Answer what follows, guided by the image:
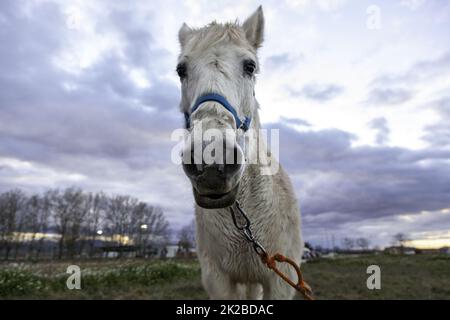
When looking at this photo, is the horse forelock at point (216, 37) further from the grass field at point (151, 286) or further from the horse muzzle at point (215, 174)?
the grass field at point (151, 286)

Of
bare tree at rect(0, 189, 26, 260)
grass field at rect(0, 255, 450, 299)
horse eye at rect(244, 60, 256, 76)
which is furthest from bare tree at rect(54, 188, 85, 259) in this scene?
horse eye at rect(244, 60, 256, 76)

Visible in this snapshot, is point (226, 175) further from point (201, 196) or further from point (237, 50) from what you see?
point (237, 50)

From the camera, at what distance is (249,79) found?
11.4ft

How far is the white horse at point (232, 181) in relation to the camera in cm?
253

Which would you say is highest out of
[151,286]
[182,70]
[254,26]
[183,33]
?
[183,33]

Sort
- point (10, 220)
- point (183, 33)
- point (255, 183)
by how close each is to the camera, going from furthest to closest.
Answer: point (10, 220), point (183, 33), point (255, 183)

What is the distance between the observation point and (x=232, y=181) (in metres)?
2.47

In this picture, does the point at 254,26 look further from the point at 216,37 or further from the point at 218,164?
the point at 218,164

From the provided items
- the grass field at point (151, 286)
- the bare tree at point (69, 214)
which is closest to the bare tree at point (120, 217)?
the bare tree at point (69, 214)

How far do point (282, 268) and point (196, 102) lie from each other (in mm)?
2384

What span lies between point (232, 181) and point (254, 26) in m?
2.71

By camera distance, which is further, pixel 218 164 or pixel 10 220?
pixel 10 220

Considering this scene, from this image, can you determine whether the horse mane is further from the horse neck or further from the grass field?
the grass field

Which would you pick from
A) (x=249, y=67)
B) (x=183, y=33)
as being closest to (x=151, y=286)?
(x=183, y=33)
